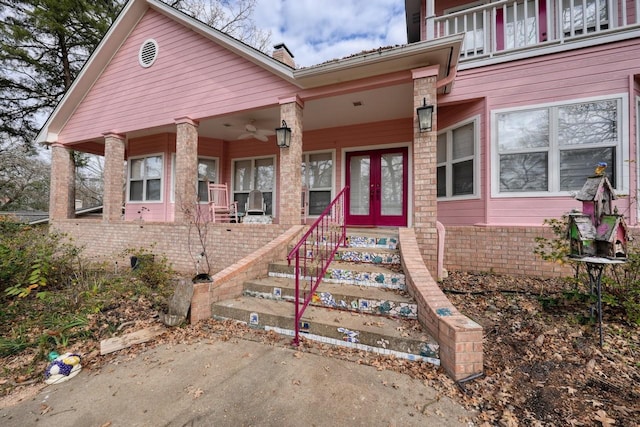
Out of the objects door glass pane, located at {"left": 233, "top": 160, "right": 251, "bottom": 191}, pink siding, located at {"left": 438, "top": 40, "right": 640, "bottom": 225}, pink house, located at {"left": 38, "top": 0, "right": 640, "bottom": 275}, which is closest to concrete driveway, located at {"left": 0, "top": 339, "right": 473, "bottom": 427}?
pink house, located at {"left": 38, "top": 0, "right": 640, "bottom": 275}

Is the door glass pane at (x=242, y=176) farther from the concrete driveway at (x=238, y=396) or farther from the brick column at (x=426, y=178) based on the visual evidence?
the concrete driveway at (x=238, y=396)

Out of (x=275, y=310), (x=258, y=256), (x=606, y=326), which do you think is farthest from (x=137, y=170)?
(x=606, y=326)

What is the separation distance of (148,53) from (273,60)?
177 inches

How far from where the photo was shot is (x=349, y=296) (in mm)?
3430

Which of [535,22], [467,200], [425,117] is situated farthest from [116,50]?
[535,22]

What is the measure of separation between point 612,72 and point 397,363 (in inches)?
230

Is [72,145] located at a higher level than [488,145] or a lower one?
higher

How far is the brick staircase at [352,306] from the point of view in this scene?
2.78m

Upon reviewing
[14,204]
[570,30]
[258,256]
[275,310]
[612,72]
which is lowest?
[275,310]

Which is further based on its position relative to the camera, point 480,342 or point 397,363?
point 397,363

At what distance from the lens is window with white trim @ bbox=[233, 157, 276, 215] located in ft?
28.3

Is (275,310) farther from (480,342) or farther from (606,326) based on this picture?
(606,326)

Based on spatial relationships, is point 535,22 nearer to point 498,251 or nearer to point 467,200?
point 467,200

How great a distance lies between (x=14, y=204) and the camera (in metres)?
17.0
